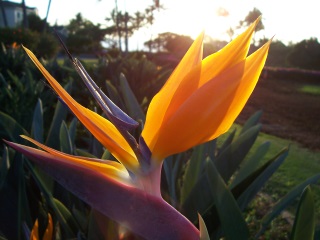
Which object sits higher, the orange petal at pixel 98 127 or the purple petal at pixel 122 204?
the orange petal at pixel 98 127

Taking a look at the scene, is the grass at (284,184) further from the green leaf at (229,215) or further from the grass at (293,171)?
the green leaf at (229,215)

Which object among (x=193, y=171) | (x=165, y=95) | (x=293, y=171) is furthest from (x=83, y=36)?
(x=165, y=95)

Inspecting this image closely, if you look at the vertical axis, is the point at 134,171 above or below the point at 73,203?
above

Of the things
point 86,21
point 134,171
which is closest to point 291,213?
point 134,171

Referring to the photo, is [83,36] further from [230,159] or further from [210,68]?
[210,68]

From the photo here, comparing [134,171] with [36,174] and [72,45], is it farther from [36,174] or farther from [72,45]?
[72,45]

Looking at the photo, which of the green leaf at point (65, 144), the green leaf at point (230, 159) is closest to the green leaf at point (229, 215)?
the green leaf at point (230, 159)
